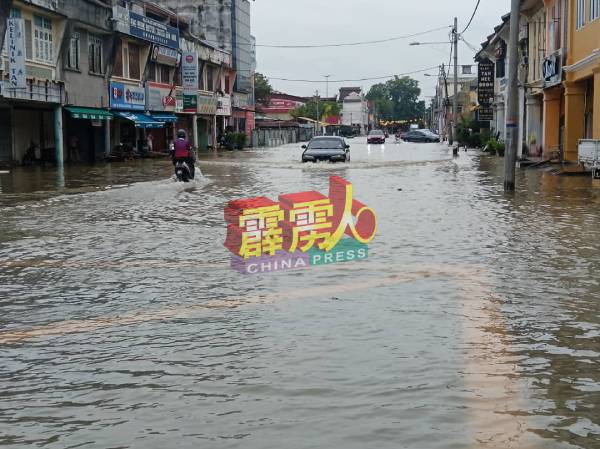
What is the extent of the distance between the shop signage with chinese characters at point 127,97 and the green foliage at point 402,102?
498 ft

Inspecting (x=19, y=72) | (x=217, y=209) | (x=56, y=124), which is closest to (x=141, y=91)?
(x=56, y=124)

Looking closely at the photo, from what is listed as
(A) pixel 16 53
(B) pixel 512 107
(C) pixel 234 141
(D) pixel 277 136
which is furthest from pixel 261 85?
(B) pixel 512 107

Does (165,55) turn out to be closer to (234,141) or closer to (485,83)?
(234,141)

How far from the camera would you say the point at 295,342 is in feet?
20.7

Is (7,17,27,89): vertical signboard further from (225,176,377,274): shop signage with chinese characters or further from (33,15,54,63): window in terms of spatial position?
(225,176,377,274): shop signage with chinese characters

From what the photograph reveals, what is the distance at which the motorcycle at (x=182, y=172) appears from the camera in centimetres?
2359

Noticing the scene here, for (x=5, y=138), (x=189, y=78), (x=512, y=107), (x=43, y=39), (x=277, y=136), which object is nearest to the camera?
(x=512, y=107)

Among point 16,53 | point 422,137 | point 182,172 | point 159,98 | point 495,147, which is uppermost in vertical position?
point 16,53

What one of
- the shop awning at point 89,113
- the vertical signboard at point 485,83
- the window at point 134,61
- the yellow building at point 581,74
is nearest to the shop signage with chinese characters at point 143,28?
the window at point 134,61

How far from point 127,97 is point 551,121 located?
21372 millimetres

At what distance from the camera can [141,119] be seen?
42.6 m

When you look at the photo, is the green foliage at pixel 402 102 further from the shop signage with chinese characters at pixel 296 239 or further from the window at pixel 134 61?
the shop signage with chinese characters at pixel 296 239

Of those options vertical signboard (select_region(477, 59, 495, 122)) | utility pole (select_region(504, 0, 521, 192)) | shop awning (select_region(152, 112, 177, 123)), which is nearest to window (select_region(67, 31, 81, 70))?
shop awning (select_region(152, 112, 177, 123))

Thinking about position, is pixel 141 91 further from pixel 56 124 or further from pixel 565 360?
pixel 565 360
